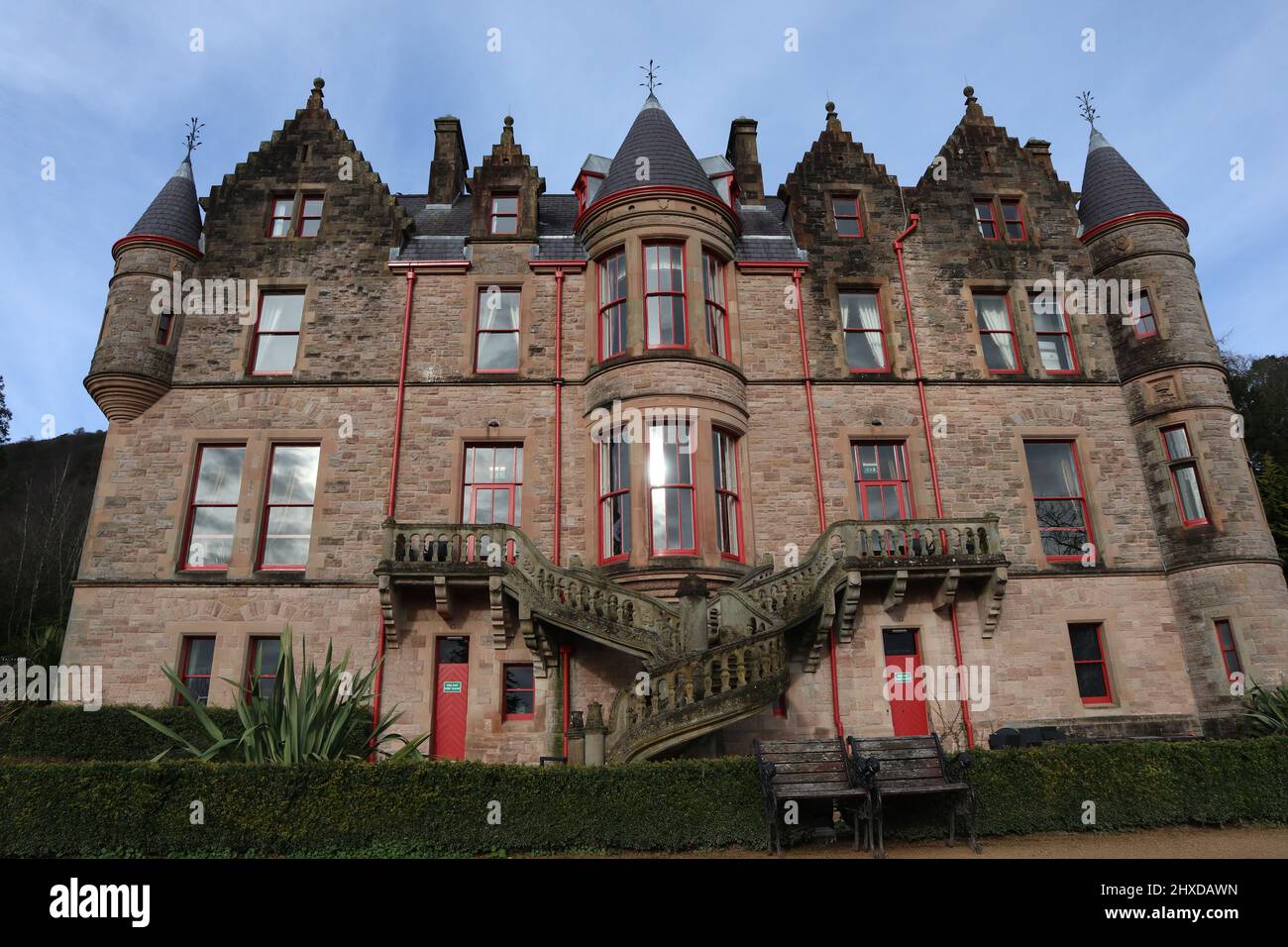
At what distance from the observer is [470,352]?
18000 mm

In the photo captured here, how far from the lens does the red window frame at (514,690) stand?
597 inches

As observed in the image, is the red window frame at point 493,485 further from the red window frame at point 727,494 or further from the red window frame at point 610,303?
the red window frame at point 727,494

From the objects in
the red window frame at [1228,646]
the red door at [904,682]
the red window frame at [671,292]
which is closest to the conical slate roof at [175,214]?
the red window frame at [671,292]

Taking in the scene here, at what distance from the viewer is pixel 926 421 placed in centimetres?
1775

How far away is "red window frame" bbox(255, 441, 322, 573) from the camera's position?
53.6ft

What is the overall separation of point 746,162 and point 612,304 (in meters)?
7.10

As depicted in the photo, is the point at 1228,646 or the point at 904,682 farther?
the point at 1228,646

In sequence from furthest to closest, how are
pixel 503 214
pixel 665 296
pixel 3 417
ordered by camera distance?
1. pixel 3 417
2. pixel 503 214
3. pixel 665 296

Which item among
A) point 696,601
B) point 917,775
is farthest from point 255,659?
point 917,775

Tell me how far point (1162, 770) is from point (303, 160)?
22.3m

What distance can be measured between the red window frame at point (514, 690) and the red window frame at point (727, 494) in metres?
4.56

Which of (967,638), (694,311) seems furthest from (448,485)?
(967,638)

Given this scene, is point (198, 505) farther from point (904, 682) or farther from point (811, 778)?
point (904, 682)
